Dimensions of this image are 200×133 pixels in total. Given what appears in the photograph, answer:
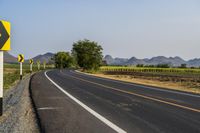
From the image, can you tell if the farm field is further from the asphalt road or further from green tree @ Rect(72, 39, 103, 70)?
green tree @ Rect(72, 39, 103, 70)

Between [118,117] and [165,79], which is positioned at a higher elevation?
[118,117]

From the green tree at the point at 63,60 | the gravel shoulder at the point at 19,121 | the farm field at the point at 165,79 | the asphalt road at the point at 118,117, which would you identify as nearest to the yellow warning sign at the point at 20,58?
the farm field at the point at 165,79

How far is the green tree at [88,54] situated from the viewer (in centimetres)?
9150

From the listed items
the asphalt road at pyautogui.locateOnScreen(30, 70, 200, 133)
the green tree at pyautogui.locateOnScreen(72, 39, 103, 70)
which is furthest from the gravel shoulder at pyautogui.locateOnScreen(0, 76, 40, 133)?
the green tree at pyautogui.locateOnScreen(72, 39, 103, 70)

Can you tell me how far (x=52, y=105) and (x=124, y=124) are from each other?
473 cm

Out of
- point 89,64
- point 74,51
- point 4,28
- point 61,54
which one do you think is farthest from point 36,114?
point 61,54

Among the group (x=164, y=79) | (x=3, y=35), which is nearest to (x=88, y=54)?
(x=164, y=79)

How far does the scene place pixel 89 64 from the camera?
91.5 m

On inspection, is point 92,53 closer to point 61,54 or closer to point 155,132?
point 61,54

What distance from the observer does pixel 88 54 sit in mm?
93188

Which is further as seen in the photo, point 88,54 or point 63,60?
point 63,60

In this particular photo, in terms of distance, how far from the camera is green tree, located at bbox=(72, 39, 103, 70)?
9150cm

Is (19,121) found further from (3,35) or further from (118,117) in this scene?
(118,117)

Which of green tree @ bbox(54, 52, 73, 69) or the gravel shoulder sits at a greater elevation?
green tree @ bbox(54, 52, 73, 69)
